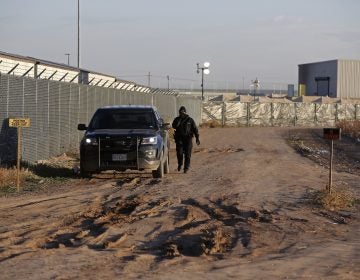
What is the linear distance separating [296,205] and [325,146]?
63.8 feet

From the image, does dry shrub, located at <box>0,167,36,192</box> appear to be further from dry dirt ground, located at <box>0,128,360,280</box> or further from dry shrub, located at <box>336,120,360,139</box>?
dry shrub, located at <box>336,120,360,139</box>

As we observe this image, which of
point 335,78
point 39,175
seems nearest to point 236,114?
point 335,78

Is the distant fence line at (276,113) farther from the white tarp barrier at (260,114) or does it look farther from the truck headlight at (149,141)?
the truck headlight at (149,141)

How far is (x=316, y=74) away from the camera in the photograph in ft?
300

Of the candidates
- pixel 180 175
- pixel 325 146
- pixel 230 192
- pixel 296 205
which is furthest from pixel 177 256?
pixel 325 146

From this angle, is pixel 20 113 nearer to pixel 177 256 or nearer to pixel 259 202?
pixel 259 202

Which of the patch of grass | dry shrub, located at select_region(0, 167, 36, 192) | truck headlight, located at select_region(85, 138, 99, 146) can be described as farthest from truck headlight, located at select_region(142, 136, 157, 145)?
dry shrub, located at select_region(0, 167, 36, 192)

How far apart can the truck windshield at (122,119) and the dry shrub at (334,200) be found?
5534mm

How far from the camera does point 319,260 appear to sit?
786 centimetres

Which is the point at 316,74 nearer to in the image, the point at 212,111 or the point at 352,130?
the point at 212,111

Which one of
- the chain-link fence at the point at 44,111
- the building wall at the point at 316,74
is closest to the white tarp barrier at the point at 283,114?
the building wall at the point at 316,74

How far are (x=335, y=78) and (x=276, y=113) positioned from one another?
28622mm

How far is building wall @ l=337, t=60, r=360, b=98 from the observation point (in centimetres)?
8412

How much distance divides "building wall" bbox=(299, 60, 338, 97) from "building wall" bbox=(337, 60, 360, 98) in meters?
0.61
